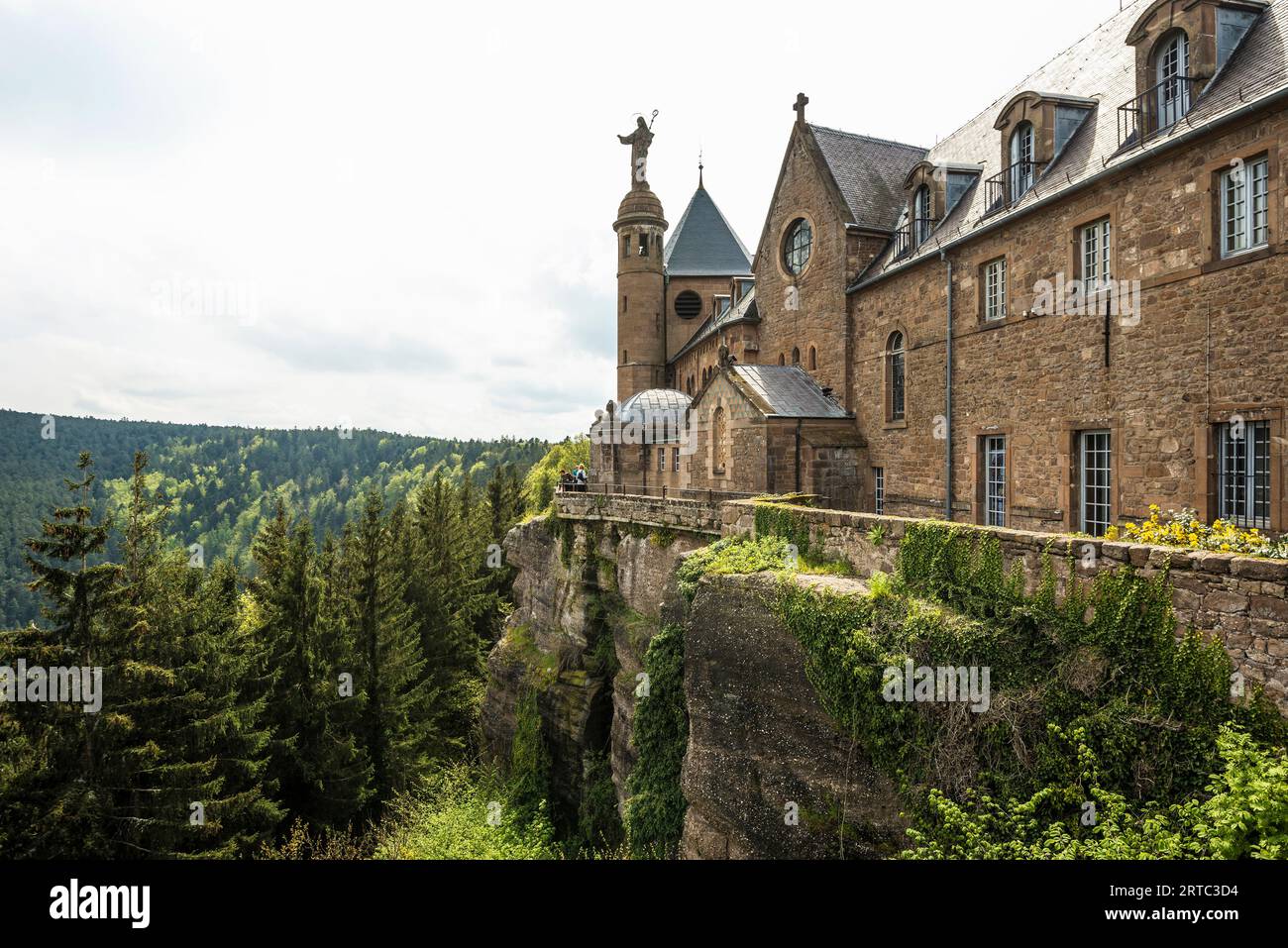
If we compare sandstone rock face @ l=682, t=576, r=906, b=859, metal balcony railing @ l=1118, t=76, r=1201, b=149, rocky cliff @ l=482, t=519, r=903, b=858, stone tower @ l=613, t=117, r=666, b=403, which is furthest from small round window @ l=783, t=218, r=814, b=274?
sandstone rock face @ l=682, t=576, r=906, b=859

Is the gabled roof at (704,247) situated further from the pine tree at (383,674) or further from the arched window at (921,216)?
the pine tree at (383,674)

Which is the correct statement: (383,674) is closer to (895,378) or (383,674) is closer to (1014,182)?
(895,378)

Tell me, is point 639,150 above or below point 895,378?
above

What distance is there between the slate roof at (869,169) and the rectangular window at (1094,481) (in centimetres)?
1100

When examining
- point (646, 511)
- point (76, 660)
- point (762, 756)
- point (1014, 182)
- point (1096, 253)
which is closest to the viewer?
point (762, 756)

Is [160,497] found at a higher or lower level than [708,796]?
higher

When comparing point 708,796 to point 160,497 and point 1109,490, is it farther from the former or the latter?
point 160,497

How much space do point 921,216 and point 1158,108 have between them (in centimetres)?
809

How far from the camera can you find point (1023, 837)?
723 cm

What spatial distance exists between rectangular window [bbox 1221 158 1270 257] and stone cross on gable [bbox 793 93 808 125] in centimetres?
1595

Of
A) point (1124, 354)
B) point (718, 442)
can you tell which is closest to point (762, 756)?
point (1124, 354)

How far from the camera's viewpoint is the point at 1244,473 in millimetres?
12258
